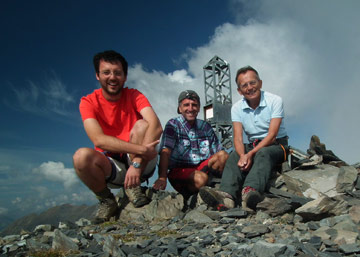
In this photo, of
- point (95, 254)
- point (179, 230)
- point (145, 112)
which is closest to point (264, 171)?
→ point (179, 230)

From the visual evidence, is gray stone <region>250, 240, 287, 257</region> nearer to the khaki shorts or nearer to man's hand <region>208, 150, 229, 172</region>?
man's hand <region>208, 150, 229, 172</region>

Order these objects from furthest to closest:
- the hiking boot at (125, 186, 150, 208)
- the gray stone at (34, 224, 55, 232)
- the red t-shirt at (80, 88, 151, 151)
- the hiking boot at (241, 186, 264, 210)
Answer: the red t-shirt at (80, 88, 151, 151)
the hiking boot at (125, 186, 150, 208)
the gray stone at (34, 224, 55, 232)
the hiking boot at (241, 186, 264, 210)

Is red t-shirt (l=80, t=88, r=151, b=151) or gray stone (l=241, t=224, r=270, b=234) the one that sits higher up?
red t-shirt (l=80, t=88, r=151, b=151)

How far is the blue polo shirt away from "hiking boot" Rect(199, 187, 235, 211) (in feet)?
4.85

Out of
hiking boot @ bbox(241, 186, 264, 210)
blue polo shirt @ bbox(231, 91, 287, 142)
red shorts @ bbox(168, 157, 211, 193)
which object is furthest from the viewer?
red shorts @ bbox(168, 157, 211, 193)

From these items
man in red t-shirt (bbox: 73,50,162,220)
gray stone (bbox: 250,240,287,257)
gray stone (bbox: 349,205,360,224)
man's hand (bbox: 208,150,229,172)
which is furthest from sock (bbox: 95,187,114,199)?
gray stone (bbox: 349,205,360,224)

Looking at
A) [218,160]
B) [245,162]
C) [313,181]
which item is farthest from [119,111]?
[313,181]

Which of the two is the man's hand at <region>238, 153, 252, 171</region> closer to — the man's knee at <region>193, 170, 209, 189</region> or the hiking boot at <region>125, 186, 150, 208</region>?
the man's knee at <region>193, 170, 209, 189</region>

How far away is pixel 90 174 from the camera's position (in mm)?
4176

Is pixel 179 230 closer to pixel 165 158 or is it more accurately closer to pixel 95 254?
pixel 95 254

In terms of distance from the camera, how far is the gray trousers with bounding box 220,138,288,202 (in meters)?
3.93

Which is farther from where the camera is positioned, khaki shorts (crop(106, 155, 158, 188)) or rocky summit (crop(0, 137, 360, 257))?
khaki shorts (crop(106, 155, 158, 188))

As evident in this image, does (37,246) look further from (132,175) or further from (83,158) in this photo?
(132,175)

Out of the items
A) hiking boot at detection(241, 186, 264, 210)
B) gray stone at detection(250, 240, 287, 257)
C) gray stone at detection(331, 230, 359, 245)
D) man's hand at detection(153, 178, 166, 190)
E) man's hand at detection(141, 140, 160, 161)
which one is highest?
man's hand at detection(141, 140, 160, 161)
